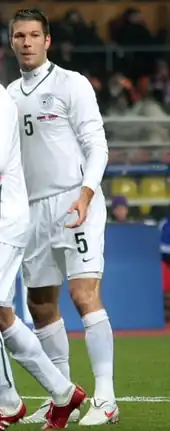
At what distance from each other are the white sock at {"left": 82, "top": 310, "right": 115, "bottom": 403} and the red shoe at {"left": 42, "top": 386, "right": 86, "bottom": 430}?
19 cm

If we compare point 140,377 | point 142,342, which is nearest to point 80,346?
point 142,342

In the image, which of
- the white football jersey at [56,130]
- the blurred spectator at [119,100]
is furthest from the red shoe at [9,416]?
the blurred spectator at [119,100]

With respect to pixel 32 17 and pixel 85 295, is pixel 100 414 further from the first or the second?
pixel 32 17

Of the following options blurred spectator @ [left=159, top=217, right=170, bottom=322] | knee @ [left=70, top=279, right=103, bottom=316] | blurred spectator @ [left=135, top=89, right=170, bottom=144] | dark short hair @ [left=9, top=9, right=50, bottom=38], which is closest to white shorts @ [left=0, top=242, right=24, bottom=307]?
knee @ [left=70, top=279, right=103, bottom=316]

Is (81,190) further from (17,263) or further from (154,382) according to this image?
(154,382)

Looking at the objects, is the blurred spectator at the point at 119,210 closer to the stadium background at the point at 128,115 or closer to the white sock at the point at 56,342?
the stadium background at the point at 128,115

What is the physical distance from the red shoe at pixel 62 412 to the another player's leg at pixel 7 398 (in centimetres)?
37

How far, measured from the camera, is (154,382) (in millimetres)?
8250

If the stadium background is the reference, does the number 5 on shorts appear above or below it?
above

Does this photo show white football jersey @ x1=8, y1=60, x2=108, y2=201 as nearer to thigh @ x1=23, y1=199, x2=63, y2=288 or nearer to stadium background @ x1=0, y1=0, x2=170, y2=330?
thigh @ x1=23, y1=199, x2=63, y2=288

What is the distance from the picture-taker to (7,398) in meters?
5.76

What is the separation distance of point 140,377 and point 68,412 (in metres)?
2.44

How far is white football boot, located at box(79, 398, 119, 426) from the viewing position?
20.5ft

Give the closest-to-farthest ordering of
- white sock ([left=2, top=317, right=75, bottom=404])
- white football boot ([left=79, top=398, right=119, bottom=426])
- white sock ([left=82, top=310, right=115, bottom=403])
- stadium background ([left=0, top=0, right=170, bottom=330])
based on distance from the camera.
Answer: white sock ([left=2, top=317, right=75, bottom=404]), white football boot ([left=79, top=398, right=119, bottom=426]), white sock ([left=82, top=310, right=115, bottom=403]), stadium background ([left=0, top=0, right=170, bottom=330])
